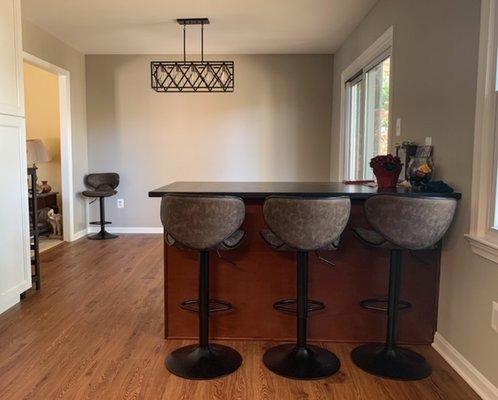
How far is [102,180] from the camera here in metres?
6.03

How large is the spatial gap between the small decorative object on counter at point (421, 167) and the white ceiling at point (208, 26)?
1.81 metres

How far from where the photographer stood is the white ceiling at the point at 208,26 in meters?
4.06

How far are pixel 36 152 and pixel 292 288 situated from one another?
4.18m

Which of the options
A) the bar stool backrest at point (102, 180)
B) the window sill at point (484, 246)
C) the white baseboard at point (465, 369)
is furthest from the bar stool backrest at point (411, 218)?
the bar stool backrest at point (102, 180)

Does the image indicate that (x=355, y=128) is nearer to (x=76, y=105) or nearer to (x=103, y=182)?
(x=103, y=182)

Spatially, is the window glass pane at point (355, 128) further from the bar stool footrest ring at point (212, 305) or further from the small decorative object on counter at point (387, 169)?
the bar stool footrest ring at point (212, 305)

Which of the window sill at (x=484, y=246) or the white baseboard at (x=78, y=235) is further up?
the window sill at (x=484, y=246)

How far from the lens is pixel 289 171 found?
6156mm

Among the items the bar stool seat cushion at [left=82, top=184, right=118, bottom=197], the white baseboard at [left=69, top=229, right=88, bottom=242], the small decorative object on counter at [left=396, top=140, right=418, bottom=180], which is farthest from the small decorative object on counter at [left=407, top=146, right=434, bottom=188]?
the white baseboard at [left=69, top=229, right=88, bottom=242]

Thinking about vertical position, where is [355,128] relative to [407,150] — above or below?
above

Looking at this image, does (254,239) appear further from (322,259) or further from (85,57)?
(85,57)

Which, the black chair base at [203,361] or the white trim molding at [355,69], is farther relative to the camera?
the white trim molding at [355,69]

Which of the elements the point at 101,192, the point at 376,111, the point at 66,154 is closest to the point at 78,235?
the point at 101,192

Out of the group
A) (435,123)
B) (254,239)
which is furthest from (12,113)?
(435,123)
